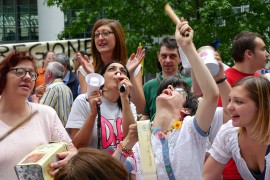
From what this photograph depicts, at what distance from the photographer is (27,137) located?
438cm

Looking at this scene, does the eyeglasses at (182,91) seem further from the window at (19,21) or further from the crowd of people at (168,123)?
the window at (19,21)

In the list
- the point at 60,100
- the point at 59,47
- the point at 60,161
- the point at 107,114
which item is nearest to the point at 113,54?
the point at 60,100

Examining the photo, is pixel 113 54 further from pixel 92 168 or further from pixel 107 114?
pixel 92 168

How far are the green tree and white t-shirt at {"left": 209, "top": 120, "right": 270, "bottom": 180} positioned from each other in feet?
37.5

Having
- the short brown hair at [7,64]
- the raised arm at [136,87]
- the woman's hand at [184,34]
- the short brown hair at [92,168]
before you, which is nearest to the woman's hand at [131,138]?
the woman's hand at [184,34]

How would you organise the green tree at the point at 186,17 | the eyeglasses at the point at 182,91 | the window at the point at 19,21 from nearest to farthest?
the eyeglasses at the point at 182,91 → the green tree at the point at 186,17 → the window at the point at 19,21

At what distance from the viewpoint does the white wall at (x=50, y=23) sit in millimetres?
28922

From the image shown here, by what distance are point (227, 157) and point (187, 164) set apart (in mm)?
364

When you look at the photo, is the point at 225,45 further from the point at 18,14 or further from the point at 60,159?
the point at 18,14

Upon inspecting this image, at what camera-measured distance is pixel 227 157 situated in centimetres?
439

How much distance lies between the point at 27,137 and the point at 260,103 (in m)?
1.56

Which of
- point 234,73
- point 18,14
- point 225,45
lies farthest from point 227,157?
point 18,14

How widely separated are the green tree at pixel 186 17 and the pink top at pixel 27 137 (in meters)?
11.4

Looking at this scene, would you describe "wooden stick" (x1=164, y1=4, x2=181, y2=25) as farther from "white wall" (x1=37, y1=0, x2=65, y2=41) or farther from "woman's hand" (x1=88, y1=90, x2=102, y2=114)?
"white wall" (x1=37, y1=0, x2=65, y2=41)
